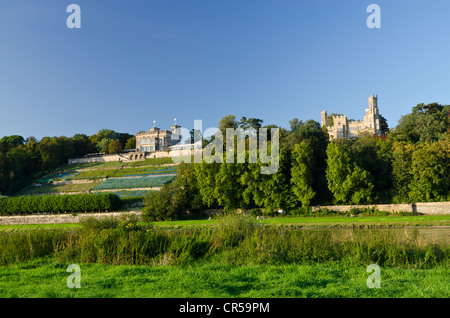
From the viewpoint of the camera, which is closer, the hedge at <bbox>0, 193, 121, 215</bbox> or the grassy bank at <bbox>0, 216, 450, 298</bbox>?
the grassy bank at <bbox>0, 216, 450, 298</bbox>

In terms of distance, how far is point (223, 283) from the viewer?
6621 mm

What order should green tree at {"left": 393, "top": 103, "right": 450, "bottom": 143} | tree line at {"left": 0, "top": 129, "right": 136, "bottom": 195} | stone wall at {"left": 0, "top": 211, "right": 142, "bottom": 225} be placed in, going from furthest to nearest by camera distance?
tree line at {"left": 0, "top": 129, "right": 136, "bottom": 195}
green tree at {"left": 393, "top": 103, "right": 450, "bottom": 143}
stone wall at {"left": 0, "top": 211, "right": 142, "bottom": 225}

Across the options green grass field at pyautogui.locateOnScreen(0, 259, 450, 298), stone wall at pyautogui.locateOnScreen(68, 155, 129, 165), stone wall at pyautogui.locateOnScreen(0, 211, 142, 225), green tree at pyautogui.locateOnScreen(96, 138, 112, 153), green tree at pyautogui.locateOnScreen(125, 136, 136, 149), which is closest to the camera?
green grass field at pyautogui.locateOnScreen(0, 259, 450, 298)

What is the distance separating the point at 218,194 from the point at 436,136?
30449mm

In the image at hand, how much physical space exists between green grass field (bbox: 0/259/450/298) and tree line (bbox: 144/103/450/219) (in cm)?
2522

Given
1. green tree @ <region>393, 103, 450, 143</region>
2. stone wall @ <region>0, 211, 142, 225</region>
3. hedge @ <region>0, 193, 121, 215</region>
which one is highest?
green tree @ <region>393, 103, 450, 143</region>

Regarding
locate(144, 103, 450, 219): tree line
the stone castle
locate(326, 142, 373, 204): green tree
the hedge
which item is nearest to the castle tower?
the stone castle

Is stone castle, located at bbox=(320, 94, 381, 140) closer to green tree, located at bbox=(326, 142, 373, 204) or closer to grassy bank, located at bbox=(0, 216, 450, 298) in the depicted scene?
green tree, located at bbox=(326, 142, 373, 204)

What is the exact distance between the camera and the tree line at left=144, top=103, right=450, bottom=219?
31266 mm

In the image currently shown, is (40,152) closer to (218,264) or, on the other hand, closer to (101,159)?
(101,159)

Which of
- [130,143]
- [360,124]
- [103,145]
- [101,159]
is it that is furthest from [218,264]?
[130,143]

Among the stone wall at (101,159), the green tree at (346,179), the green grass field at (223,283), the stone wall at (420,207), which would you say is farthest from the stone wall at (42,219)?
the stone wall at (101,159)
